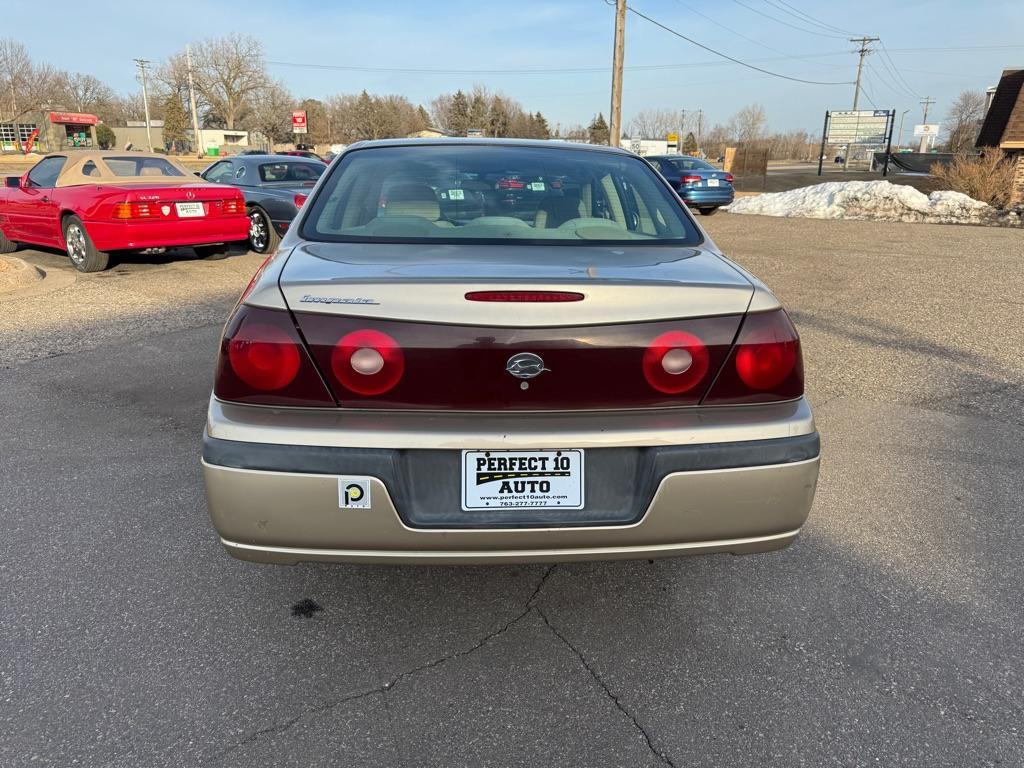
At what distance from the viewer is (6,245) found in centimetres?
1059

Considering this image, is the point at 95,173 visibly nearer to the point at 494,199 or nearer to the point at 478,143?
the point at 478,143

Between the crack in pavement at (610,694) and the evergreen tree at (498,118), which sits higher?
the evergreen tree at (498,118)

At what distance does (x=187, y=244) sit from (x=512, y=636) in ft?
26.4

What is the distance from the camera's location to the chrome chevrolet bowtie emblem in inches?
78.2

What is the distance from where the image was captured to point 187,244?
29.3ft

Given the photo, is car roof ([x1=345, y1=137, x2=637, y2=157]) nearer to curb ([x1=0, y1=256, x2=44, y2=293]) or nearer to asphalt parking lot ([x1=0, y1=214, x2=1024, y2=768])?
asphalt parking lot ([x1=0, y1=214, x2=1024, y2=768])

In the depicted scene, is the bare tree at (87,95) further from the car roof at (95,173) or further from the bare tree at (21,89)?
the car roof at (95,173)

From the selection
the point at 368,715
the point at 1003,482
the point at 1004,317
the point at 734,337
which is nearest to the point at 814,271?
the point at 1004,317

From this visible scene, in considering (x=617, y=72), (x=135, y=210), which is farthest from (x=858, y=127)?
(x=135, y=210)

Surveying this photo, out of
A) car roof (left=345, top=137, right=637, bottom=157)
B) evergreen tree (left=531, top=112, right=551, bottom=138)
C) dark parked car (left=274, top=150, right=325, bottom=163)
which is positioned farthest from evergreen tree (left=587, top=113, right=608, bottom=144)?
car roof (left=345, top=137, right=637, bottom=157)

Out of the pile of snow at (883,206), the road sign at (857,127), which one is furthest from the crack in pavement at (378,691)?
the road sign at (857,127)

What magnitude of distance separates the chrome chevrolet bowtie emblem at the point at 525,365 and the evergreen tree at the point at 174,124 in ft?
308

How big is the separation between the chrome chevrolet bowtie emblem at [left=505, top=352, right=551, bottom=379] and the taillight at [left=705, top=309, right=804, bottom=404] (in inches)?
20.2

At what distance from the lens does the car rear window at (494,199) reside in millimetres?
2697
